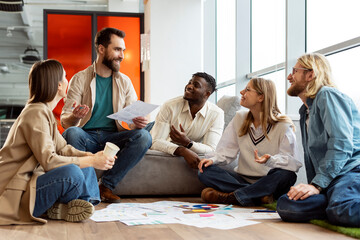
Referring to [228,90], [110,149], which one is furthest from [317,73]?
[228,90]

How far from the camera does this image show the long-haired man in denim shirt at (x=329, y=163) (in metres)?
2.46

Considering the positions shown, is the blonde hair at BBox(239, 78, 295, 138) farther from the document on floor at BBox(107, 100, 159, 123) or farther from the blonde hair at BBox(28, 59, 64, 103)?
the blonde hair at BBox(28, 59, 64, 103)

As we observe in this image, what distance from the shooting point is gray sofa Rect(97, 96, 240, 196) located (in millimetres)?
3873

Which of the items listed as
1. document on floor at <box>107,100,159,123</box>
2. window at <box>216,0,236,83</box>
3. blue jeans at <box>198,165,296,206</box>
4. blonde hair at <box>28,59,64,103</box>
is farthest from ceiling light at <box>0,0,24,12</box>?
blue jeans at <box>198,165,296,206</box>

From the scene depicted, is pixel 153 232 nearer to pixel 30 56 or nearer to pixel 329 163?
pixel 329 163

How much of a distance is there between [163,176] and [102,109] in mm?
758

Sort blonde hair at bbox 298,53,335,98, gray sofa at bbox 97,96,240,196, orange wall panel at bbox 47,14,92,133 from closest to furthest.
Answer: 1. blonde hair at bbox 298,53,335,98
2. gray sofa at bbox 97,96,240,196
3. orange wall panel at bbox 47,14,92,133

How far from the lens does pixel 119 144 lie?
140 inches

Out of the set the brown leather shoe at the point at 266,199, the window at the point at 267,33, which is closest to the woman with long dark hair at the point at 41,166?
the brown leather shoe at the point at 266,199

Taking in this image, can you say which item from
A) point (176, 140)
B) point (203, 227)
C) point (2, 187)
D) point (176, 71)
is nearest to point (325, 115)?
point (203, 227)

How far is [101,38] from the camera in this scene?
3.84 meters

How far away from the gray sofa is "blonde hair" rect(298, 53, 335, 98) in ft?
4.27

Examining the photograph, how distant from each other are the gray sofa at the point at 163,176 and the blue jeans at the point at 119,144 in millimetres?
299

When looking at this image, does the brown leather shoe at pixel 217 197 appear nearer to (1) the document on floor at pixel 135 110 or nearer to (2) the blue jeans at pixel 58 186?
(1) the document on floor at pixel 135 110
